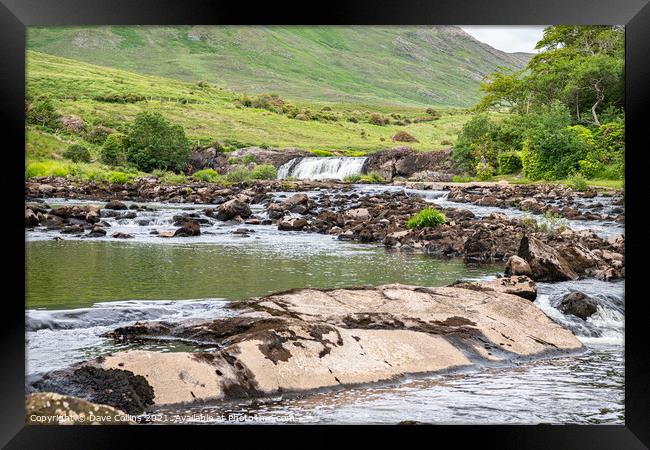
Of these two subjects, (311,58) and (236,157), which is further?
(311,58)

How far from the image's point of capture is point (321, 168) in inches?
739

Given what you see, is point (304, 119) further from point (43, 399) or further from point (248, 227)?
point (43, 399)

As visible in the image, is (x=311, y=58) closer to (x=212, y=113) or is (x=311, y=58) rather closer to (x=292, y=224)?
(x=212, y=113)

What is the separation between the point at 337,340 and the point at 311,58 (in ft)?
39.9

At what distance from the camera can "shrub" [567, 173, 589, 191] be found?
37.4 feet

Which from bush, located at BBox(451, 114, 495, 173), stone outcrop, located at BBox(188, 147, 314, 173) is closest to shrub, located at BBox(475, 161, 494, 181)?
bush, located at BBox(451, 114, 495, 173)

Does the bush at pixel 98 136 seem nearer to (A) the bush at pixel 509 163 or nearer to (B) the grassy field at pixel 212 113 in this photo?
(B) the grassy field at pixel 212 113

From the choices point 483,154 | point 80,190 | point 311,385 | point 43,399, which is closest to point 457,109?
point 483,154

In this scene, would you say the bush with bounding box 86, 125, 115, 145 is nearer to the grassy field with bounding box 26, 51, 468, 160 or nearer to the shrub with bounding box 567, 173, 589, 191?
the grassy field with bounding box 26, 51, 468, 160

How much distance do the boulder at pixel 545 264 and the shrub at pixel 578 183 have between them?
1.14 meters

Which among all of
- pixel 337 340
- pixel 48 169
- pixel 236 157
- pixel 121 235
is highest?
pixel 236 157

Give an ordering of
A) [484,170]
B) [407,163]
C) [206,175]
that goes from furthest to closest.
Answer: [407,163], [206,175], [484,170]

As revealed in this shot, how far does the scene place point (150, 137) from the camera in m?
14.9
